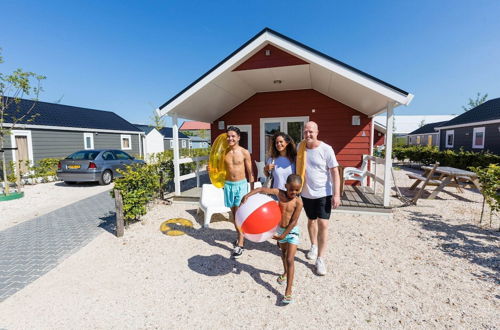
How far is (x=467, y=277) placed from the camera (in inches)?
118

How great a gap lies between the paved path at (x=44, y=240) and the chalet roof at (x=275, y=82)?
335 cm

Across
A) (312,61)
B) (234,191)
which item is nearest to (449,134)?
(312,61)

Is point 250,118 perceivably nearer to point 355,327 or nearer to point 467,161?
point 355,327

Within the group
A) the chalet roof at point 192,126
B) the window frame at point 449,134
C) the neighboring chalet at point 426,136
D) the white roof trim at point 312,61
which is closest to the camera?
the white roof trim at point 312,61

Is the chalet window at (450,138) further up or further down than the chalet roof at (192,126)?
further down

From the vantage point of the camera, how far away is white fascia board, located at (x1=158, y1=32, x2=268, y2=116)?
5316 mm

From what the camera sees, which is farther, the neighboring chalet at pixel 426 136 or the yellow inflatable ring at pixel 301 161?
the neighboring chalet at pixel 426 136

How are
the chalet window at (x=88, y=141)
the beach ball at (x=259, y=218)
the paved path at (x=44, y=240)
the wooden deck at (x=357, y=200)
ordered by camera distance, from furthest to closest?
the chalet window at (x=88, y=141), the wooden deck at (x=357, y=200), the paved path at (x=44, y=240), the beach ball at (x=259, y=218)

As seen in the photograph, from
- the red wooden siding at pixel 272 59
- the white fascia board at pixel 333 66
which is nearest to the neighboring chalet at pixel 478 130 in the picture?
the white fascia board at pixel 333 66

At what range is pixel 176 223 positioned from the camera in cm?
517

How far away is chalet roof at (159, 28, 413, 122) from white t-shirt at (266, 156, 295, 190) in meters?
3.20

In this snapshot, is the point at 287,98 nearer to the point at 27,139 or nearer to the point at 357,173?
the point at 357,173

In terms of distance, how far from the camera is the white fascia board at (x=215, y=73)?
532 centimetres

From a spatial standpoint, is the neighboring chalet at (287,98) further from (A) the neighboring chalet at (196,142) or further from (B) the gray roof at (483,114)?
(A) the neighboring chalet at (196,142)
